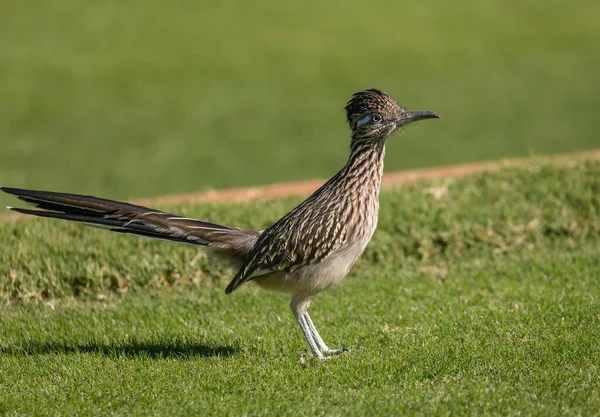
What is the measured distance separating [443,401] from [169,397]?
1.53 meters

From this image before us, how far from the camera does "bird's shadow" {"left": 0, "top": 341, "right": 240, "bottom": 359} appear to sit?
19.3ft

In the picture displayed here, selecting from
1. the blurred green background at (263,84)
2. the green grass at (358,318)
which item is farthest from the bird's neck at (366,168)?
the blurred green background at (263,84)

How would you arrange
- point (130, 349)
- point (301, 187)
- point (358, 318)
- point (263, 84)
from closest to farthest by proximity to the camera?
1. point (130, 349)
2. point (358, 318)
3. point (301, 187)
4. point (263, 84)

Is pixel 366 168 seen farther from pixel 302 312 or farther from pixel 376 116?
pixel 302 312

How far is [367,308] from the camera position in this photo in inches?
271

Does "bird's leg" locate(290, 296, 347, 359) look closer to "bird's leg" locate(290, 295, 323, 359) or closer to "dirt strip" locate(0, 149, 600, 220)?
"bird's leg" locate(290, 295, 323, 359)

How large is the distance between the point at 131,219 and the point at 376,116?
175 cm

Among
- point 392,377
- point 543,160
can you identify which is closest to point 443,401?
point 392,377

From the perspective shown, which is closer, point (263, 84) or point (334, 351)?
point (334, 351)

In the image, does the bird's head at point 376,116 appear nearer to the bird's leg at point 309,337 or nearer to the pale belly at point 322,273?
the pale belly at point 322,273

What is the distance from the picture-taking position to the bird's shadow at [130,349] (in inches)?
232

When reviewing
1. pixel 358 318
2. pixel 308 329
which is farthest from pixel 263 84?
pixel 308 329

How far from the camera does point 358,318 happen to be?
6.66m

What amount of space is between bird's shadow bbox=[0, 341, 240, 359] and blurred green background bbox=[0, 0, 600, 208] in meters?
5.32
